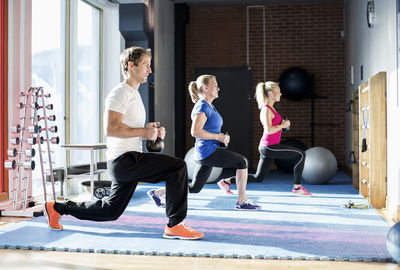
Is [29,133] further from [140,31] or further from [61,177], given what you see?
[140,31]

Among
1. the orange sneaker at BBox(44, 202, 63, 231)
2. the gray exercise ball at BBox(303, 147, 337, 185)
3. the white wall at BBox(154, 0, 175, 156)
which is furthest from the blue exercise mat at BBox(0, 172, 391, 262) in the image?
the white wall at BBox(154, 0, 175, 156)

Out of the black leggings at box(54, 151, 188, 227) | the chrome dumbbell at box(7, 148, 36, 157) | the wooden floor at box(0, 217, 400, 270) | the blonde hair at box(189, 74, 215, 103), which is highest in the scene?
the blonde hair at box(189, 74, 215, 103)

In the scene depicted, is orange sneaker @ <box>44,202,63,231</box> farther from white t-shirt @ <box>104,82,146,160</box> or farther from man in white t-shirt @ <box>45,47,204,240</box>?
white t-shirt @ <box>104,82,146,160</box>

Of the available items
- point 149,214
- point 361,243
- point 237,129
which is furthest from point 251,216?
point 237,129

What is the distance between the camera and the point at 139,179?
3119mm

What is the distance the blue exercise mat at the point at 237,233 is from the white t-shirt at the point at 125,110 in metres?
0.62

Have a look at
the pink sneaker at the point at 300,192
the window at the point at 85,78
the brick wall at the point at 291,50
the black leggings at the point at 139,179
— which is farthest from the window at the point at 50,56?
the brick wall at the point at 291,50

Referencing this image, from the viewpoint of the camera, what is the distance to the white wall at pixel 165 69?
26.2ft

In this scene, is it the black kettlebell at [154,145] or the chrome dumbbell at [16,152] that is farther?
the chrome dumbbell at [16,152]

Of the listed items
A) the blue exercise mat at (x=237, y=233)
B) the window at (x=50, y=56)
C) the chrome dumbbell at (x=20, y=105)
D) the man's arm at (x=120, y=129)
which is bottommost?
the blue exercise mat at (x=237, y=233)

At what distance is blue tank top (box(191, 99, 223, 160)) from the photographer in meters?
4.24

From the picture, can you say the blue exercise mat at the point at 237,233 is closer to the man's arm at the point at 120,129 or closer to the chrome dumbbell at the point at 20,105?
the man's arm at the point at 120,129

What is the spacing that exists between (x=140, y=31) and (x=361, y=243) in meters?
4.63

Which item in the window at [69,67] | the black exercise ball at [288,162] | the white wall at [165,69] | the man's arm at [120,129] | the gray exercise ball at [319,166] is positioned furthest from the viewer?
the black exercise ball at [288,162]
